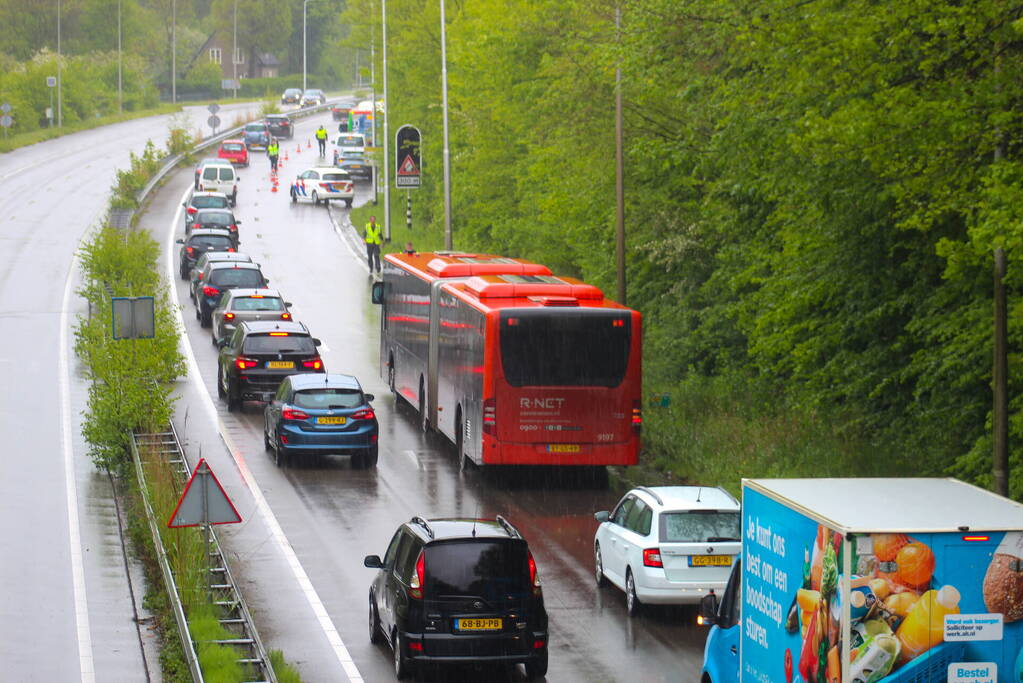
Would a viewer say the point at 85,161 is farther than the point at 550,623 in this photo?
Yes

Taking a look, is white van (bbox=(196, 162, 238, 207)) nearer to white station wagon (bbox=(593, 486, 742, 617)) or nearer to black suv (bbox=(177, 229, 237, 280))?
black suv (bbox=(177, 229, 237, 280))

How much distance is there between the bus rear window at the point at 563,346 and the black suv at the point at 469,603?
9188mm

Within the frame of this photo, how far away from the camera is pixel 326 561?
20953 mm

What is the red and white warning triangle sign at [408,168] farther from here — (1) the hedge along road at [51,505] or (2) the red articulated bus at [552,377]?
(2) the red articulated bus at [552,377]

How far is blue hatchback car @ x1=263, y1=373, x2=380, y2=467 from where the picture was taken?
89.4ft

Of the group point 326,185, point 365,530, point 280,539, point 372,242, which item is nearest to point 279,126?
point 326,185

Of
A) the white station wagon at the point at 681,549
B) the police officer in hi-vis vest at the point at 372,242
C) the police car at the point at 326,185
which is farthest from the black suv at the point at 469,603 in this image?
the police car at the point at 326,185

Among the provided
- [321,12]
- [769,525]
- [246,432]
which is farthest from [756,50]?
[321,12]

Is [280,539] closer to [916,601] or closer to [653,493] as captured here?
[653,493]

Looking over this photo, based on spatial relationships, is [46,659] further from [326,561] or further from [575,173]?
[575,173]

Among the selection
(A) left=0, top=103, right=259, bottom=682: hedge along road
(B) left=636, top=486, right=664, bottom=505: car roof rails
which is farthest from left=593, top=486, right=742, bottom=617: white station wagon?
(A) left=0, top=103, right=259, bottom=682: hedge along road

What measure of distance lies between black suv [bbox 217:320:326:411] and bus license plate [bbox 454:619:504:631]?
18.2 meters

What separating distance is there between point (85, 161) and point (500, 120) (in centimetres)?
4927

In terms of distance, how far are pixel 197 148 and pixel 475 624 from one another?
269 ft
